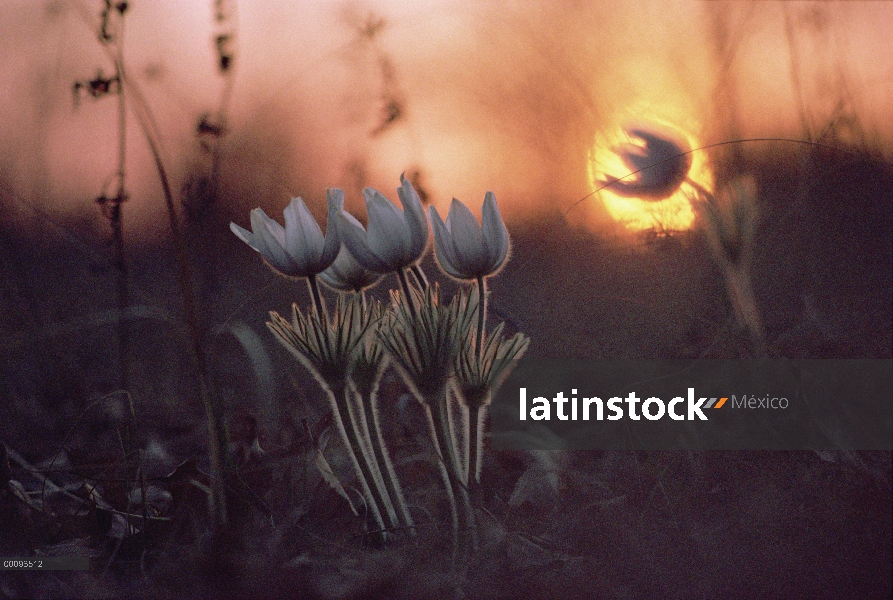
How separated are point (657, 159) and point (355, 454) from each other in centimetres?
57

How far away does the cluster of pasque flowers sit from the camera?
34.0 inches

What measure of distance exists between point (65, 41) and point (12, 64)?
9cm

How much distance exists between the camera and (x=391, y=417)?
0.91 m

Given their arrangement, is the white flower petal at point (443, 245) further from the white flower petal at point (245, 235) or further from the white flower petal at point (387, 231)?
the white flower petal at point (245, 235)

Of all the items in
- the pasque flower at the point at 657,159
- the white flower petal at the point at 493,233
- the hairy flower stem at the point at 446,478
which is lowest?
the hairy flower stem at the point at 446,478

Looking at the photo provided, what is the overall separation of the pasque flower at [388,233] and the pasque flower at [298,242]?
0.03 metres

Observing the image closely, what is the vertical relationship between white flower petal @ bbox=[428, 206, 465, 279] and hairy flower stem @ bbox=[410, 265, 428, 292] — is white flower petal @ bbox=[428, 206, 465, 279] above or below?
above

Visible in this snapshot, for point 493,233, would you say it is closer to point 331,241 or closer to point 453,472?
point 331,241

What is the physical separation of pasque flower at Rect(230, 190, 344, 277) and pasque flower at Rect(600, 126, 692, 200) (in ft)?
1.32

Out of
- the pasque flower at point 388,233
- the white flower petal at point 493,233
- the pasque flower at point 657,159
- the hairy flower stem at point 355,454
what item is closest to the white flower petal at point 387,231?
the pasque flower at point 388,233

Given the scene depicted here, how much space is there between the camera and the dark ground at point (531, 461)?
897mm

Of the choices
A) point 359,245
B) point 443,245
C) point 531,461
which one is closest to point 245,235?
point 359,245

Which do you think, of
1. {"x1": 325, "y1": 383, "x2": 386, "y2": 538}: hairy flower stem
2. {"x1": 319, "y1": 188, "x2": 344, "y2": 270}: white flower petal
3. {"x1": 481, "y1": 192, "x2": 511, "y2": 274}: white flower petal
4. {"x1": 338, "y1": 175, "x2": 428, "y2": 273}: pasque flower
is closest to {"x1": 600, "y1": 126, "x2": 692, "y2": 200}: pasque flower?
{"x1": 481, "y1": 192, "x2": 511, "y2": 274}: white flower petal

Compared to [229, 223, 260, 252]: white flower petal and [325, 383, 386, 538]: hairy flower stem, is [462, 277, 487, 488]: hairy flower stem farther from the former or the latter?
[229, 223, 260, 252]: white flower petal
